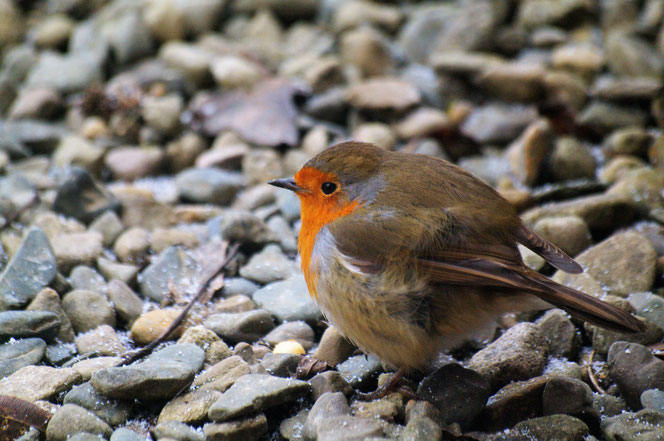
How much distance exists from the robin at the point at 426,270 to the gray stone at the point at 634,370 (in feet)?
0.95

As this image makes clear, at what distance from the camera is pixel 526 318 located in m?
2.83

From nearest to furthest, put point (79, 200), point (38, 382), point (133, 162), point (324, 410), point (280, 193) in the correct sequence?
point (324, 410), point (38, 382), point (79, 200), point (280, 193), point (133, 162)

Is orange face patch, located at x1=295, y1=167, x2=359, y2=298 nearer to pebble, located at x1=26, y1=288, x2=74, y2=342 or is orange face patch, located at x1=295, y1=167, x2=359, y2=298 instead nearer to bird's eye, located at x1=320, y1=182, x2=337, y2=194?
bird's eye, located at x1=320, y1=182, x2=337, y2=194

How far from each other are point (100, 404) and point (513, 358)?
1.48 m

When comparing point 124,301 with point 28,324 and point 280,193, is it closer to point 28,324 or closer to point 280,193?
point 28,324

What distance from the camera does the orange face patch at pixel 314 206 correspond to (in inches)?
103

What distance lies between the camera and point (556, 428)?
2.14m

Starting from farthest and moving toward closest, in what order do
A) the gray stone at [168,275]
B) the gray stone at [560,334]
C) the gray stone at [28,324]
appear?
the gray stone at [168,275]
the gray stone at [560,334]
the gray stone at [28,324]

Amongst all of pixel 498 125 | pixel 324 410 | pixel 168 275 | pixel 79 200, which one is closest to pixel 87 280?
pixel 168 275

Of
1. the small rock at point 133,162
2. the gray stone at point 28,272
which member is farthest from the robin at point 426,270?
the small rock at point 133,162

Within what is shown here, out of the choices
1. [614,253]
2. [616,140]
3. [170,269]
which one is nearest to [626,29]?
[616,140]

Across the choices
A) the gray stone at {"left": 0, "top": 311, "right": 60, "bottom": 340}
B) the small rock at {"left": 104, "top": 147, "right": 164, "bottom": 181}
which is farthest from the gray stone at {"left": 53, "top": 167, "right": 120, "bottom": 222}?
the gray stone at {"left": 0, "top": 311, "right": 60, "bottom": 340}

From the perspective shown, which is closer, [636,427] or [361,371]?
[636,427]

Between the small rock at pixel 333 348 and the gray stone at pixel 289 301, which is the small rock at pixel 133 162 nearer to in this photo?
the gray stone at pixel 289 301
